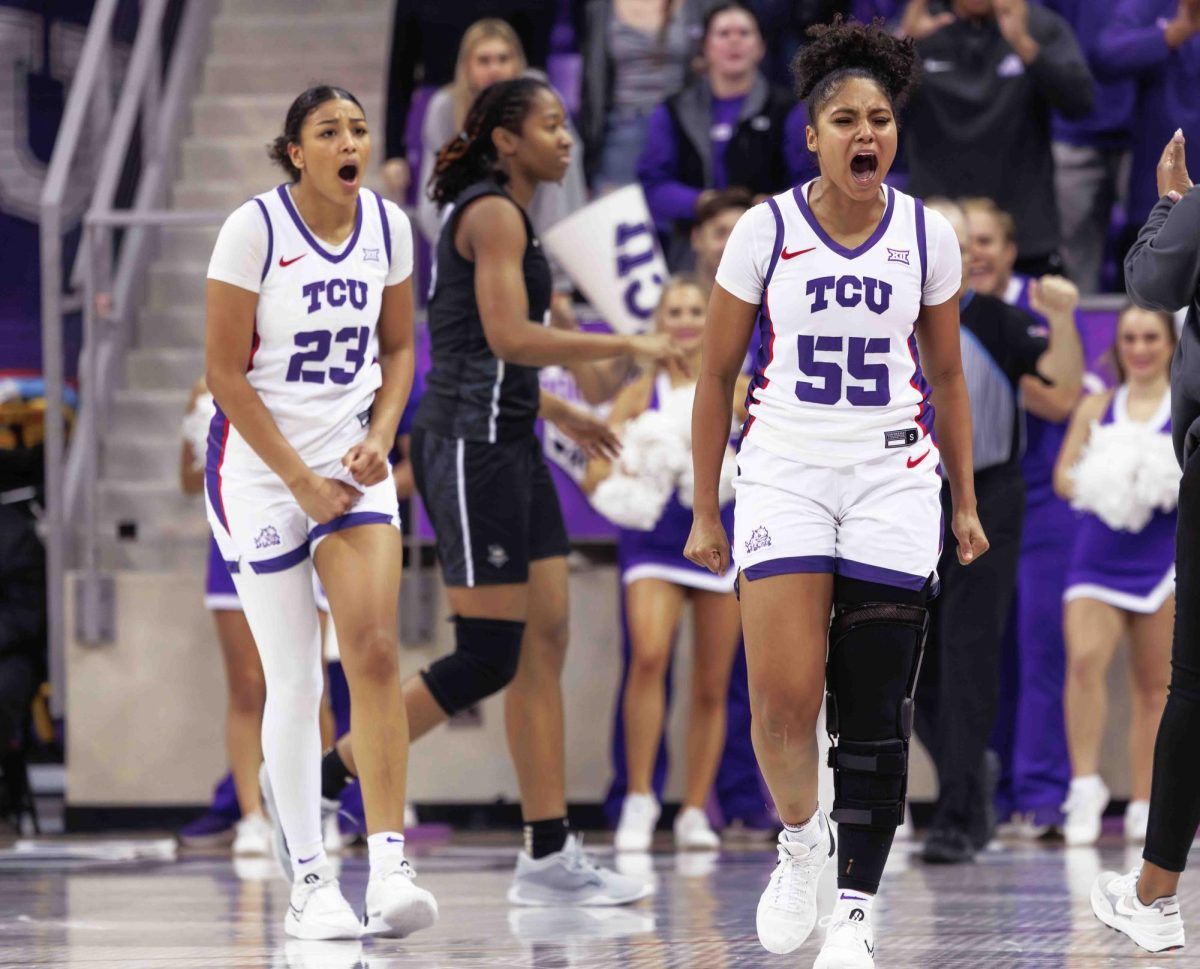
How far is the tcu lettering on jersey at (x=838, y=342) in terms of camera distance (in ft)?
14.6

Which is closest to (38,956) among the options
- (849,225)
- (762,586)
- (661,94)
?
(762,586)

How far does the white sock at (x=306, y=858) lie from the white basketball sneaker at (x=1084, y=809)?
3.71 meters

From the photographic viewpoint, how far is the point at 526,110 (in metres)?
6.07

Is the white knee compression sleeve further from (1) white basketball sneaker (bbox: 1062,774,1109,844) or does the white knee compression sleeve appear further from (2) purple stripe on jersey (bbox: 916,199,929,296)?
(1) white basketball sneaker (bbox: 1062,774,1109,844)

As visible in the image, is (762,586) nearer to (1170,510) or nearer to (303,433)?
(303,433)

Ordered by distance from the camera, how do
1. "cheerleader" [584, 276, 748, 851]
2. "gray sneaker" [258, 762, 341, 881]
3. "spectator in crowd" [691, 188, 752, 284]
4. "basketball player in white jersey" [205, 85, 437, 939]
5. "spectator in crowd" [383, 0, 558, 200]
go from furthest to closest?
"spectator in crowd" [383, 0, 558, 200]
"spectator in crowd" [691, 188, 752, 284]
"cheerleader" [584, 276, 748, 851]
"gray sneaker" [258, 762, 341, 881]
"basketball player in white jersey" [205, 85, 437, 939]

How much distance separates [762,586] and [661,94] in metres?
5.72

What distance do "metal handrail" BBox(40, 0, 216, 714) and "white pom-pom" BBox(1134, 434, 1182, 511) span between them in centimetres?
430

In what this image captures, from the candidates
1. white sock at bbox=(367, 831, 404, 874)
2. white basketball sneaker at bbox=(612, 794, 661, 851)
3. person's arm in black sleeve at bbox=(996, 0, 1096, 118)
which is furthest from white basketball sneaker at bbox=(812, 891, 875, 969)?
person's arm in black sleeve at bbox=(996, 0, 1096, 118)

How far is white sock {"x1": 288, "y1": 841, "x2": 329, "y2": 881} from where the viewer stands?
5270 millimetres

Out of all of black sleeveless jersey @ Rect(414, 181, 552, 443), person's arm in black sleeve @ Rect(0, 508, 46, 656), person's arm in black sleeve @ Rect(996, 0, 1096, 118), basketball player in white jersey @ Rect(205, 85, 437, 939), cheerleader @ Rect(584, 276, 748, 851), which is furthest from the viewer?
person's arm in black sleeve @ Rect(0, 508, 46, 656)

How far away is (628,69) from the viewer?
9.79 m

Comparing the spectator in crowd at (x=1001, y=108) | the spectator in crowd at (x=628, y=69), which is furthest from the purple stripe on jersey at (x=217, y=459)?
the spectator in crowd at (x=628, y=69)

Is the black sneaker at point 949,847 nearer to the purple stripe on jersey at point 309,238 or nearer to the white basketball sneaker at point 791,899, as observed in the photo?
the white basketball sneaker at point 791,899
